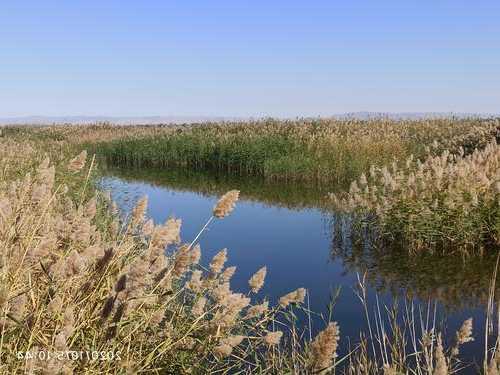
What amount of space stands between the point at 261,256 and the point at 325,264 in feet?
3.99

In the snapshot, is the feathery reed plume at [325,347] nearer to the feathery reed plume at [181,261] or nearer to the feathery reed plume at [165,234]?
the feathery reed plume at [181,261]

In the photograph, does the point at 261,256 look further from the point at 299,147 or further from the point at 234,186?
the point at 299,147

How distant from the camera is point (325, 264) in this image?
392 inches

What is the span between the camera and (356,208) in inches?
438

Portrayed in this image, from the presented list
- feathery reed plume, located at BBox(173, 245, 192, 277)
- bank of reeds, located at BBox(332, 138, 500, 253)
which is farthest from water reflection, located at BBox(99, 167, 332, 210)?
feathery reed plume, located at BBox(173, 245, 192, 277)

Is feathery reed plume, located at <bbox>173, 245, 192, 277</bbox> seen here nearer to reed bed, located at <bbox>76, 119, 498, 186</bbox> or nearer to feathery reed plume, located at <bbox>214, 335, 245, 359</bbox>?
feathery reed plume, located at <bbox>214, 335, 245, 359</bbox>

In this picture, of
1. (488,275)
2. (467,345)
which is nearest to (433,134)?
(488,275)

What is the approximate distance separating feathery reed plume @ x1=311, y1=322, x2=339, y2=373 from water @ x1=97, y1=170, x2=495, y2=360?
2.63m

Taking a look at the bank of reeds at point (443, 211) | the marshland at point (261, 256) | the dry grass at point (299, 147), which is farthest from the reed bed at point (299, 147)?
the bank of reeds at point (443, 211)

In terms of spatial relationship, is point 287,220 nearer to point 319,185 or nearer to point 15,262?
point 319,185

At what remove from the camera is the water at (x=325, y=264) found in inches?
301

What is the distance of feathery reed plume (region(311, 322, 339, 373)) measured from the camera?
2018 millimetres

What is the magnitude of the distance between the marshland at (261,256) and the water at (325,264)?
0.05 m

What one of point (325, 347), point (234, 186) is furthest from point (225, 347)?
point (234, 186)
